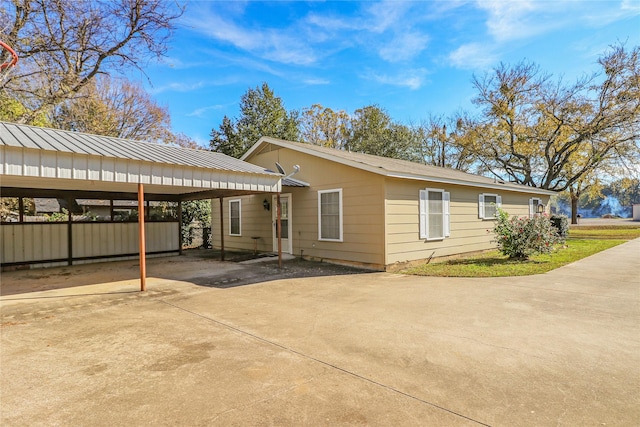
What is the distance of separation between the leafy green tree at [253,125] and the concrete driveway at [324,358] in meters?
19.2

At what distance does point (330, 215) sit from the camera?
9438 mm

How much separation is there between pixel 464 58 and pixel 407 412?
51.0 feet

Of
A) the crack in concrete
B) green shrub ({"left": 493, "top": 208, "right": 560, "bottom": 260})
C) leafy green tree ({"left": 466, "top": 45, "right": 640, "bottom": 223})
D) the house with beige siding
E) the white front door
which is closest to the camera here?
the crack in concrete

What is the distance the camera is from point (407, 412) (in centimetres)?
231

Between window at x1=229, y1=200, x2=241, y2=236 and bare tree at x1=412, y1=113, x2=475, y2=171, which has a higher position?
bare tree at x1=412, y1=113, x2=475, y2=171

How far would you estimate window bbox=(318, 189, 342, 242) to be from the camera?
921cm

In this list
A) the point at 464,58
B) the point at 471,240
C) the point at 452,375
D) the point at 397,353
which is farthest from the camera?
the point at 464,58

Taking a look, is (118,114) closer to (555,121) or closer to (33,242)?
(33,242)

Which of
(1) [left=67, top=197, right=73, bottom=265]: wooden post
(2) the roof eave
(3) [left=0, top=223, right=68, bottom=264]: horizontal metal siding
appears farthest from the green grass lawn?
(3) [left=0, top=223, right=68, bottom=264]: horizontal metal siding

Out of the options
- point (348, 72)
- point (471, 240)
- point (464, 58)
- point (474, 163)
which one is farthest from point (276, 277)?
point (474, 163)

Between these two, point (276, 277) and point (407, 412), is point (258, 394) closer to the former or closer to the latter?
point (407, 412)

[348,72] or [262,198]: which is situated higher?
[348,72]

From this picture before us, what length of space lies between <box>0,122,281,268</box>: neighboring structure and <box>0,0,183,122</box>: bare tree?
13.6ft

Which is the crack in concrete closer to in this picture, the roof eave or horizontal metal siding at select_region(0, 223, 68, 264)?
the roof eave
